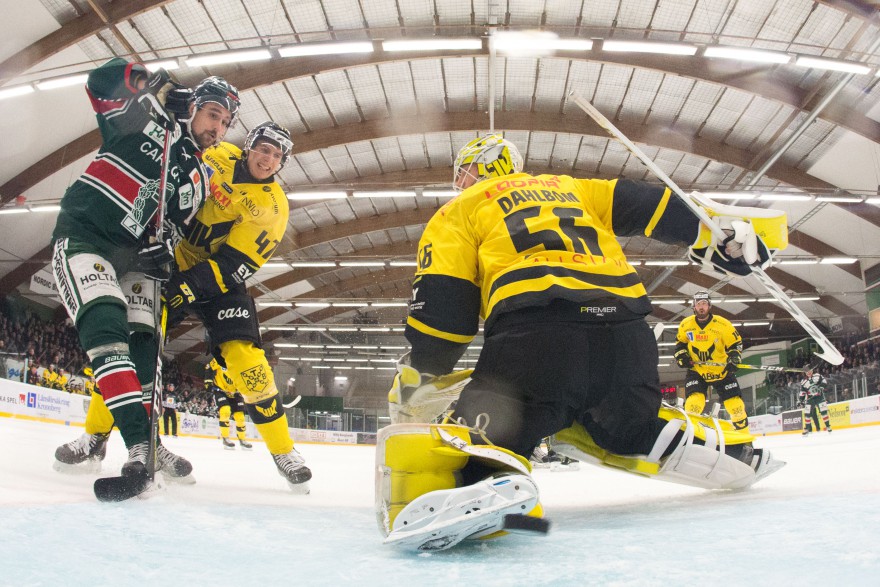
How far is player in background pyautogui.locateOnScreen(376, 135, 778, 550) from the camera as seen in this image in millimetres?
1357

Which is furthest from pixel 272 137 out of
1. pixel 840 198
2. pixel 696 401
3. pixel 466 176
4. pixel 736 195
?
pixel 840 198

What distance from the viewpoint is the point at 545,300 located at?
5.03ft

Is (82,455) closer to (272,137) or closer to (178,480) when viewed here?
(178,480)

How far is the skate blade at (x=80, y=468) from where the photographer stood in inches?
95.9

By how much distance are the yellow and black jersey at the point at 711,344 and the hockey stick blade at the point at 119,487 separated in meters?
6.06

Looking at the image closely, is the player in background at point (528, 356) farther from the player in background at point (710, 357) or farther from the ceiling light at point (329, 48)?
the ceiling light at point (329, 48)

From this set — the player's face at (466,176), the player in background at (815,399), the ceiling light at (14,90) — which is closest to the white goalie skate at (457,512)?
the player's face at (466,176)

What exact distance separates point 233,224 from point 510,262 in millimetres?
1459

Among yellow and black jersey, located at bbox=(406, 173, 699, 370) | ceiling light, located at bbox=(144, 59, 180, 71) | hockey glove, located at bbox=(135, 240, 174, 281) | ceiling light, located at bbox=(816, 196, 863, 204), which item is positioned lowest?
yellow and black jersey, located at bbox=(406, 173, 699, 370)

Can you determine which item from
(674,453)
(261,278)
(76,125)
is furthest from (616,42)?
(261,278)

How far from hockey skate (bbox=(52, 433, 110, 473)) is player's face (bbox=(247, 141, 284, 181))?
1.25 m

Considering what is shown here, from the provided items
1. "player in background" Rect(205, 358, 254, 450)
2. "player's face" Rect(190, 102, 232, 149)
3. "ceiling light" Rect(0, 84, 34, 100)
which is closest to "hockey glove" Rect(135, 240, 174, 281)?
"player's face" Rect(190, 102, 232, 149)

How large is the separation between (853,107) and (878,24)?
8.85 feet

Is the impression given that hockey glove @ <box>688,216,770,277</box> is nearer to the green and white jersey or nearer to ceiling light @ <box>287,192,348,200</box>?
the green and white jersey
